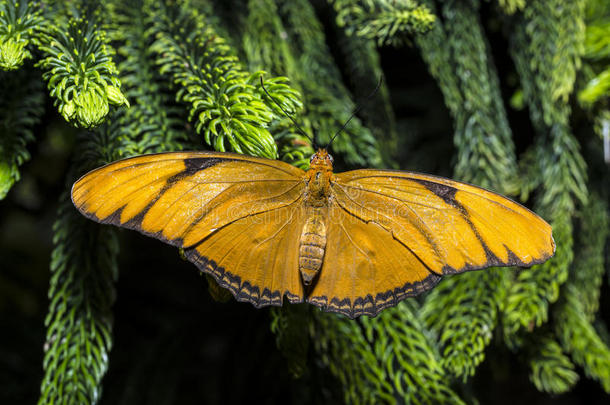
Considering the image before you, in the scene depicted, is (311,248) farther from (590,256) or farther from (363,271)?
(590,256)

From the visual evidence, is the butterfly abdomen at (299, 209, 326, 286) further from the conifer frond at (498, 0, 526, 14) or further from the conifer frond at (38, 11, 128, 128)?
the conifer frond at (498, 0, 526, 14)

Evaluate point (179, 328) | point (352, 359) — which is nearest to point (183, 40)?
point (352, 359)

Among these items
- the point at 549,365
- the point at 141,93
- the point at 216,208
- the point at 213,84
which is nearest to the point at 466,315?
the point at 549,365

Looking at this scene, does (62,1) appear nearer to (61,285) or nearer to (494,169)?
(61,285)

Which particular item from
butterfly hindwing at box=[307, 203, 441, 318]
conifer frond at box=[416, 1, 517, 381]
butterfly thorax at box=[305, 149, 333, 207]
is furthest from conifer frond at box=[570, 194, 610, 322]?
butterfly thorax at box=[305, 149, 333, 207]

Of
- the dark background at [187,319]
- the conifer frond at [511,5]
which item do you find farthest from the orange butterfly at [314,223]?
the conifer frond at [511,5]
